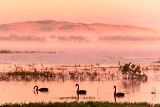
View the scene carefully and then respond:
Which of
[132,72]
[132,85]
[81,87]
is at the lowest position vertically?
[81,87]

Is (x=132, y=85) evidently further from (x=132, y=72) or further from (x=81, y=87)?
(x=132, y=72)

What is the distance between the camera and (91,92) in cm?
4641

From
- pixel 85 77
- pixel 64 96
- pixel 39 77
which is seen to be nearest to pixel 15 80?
pixel 39 77

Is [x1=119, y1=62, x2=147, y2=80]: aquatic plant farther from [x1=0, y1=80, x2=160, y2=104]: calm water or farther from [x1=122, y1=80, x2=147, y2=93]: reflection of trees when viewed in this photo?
[x1=0, y1=80, x2=160, y2=104]: calm water

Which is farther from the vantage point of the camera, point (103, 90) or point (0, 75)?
point (0, 75)

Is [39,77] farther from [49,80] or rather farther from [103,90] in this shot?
[103,90]

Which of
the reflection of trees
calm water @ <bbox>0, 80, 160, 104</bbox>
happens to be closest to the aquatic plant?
the reflection of trees

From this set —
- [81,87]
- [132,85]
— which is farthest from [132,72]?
[81,87]

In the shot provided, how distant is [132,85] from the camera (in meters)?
51.4

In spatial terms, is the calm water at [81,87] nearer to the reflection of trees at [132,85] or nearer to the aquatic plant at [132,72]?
the reflection of trees at [132,85]

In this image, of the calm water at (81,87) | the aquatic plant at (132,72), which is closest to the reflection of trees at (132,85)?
the calm water at (81,87)

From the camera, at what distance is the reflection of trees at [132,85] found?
161 ft

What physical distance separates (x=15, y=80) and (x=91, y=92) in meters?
10.4

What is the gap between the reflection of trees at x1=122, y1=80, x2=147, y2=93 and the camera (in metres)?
49.0
